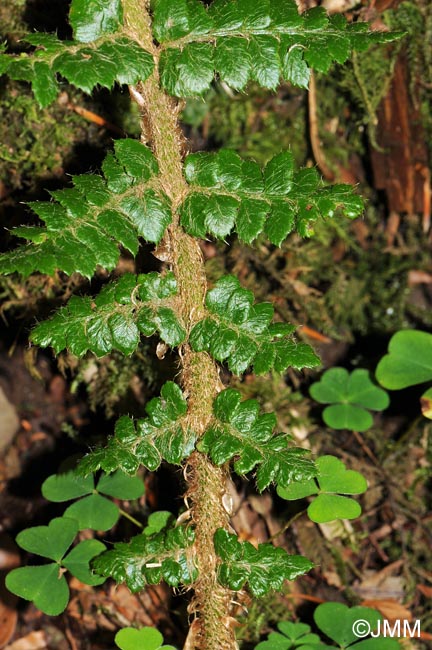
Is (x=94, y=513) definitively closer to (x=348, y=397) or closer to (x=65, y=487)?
(x=65, y=487)

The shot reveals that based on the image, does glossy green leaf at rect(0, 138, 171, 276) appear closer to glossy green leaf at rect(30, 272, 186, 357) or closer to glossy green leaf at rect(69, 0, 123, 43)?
glossy green leaf at rect(30, 272, 186, 357)

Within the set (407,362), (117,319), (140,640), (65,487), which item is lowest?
(140,640)

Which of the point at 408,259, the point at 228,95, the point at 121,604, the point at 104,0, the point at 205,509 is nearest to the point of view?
the point at 104,0

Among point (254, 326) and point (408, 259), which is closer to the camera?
point (254, 326)

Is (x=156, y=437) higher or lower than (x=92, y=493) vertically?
higher

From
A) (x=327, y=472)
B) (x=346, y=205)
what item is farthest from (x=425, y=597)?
(x=346, y=205)

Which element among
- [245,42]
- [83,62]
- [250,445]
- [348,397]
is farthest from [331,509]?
[83,62]

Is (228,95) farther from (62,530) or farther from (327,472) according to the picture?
(62,530)
